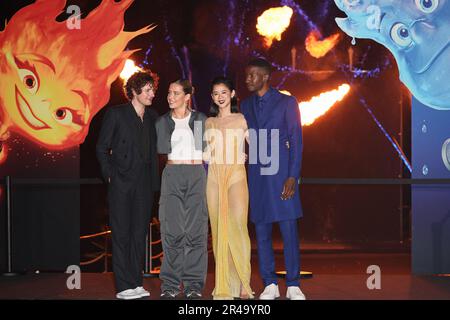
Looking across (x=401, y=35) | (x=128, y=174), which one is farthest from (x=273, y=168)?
(x=401, y=35)

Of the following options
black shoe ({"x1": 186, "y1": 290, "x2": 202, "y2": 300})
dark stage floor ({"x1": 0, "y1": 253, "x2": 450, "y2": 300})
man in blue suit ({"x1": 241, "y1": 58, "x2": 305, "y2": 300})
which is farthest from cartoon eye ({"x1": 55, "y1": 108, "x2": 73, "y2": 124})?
black shoe ({"x1": 186, "y1": 290, "x2": 202, "y2": 300})

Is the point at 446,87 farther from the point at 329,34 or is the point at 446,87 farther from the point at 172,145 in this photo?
the point at 172,145

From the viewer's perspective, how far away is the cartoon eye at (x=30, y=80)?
7637mm

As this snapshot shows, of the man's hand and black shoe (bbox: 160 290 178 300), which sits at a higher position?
the man's hand

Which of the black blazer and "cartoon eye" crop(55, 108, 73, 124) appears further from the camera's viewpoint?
"cartoon eye" crop(55, 108, 73, 124)

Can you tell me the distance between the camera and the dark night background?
784 cm

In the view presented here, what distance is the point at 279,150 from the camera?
5.94 m

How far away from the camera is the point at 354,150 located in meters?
9.98

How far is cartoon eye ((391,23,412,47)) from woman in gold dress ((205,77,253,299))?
226 cm

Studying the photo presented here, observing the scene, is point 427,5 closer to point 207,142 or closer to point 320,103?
point 320,103

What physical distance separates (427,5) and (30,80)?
142 inches

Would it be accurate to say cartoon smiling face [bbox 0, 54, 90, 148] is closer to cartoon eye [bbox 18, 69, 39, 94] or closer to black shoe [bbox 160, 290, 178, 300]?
cartoon eye [bbox 18, 69, 39, 94]

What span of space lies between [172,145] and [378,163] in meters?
4.51

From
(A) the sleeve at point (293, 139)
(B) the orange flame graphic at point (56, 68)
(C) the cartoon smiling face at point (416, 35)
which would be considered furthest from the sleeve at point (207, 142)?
(C) the cartoon smiling face at point (416, 35)
